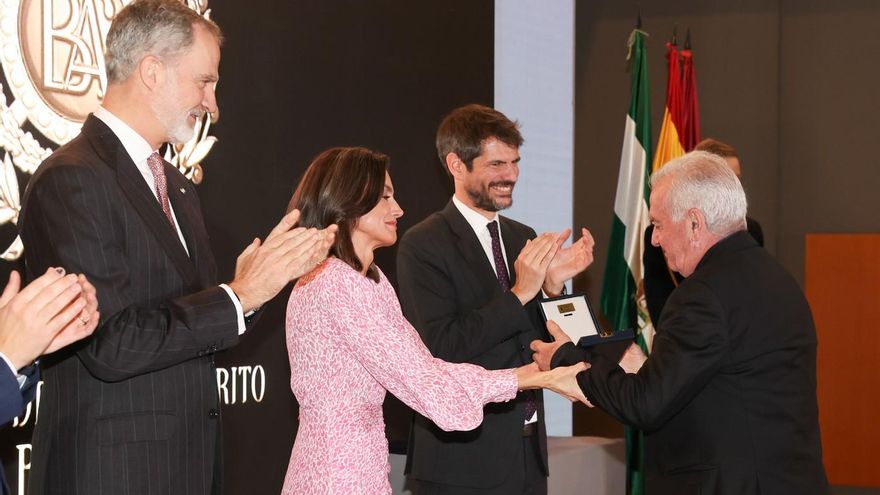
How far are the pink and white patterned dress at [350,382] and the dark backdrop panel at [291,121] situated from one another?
4.38 ft

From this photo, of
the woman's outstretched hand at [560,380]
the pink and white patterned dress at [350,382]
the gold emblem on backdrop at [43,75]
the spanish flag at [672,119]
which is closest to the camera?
the pink and white patterned dress at [350,382]

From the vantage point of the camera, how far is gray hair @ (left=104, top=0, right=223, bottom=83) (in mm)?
2387

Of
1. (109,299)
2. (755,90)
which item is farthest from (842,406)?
(109,299)

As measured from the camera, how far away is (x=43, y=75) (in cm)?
312

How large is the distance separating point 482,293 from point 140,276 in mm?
1473

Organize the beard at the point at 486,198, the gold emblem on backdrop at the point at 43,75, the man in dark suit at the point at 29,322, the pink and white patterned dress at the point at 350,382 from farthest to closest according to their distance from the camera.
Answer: the beard at the point at 486,198, the gold emblem on backdrop at the point at 43,75, the pink and white patterned dress at the point at 350,382, the man in dark suit at the point at 29,322

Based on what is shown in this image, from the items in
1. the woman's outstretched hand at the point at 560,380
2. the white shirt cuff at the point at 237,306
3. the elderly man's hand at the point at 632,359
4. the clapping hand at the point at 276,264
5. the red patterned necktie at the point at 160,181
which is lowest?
the elderly man's hand at the point at 632,359

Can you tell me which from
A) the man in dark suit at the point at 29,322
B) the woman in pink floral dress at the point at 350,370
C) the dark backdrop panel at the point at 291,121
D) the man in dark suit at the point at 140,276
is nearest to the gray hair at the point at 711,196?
the woman in pink floral dress at the point at 350,370

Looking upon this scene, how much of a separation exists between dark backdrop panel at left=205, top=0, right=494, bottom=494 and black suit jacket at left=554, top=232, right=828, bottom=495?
189 cm

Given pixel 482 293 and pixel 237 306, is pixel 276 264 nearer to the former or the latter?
pixel 237 306

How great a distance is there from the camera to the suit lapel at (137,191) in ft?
7.50

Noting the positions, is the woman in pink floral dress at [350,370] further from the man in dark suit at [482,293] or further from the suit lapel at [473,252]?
the suit lapel at [473,252]

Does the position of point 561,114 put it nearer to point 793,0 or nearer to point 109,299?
point 793,0

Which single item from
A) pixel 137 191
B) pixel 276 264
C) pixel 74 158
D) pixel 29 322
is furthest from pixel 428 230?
pixel 29 322
